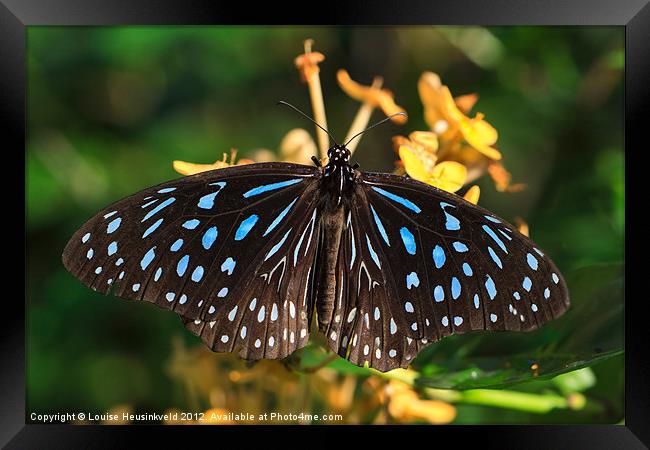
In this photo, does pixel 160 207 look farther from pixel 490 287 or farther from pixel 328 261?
pixel 490 287

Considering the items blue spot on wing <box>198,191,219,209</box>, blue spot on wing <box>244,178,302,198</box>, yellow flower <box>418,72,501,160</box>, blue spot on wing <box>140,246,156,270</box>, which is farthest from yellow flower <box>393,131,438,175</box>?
blue spot on wing <box>140,246,156,270</box>

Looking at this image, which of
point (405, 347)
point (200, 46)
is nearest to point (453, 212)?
point (405, 347)

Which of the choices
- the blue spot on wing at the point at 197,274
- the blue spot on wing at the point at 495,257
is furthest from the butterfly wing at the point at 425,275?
the blue spot on wing at the point at 197,274

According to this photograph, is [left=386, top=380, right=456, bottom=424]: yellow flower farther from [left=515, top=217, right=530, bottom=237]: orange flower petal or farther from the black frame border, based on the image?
[left=515, top=217, right=530, bottom=237]: orange flower petal

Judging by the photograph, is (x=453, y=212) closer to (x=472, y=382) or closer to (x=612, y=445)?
(x=472, y=382)

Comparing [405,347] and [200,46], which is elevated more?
[200,46]

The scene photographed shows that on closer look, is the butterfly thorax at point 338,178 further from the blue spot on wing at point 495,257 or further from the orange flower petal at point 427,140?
the blue spot on wing at point 495,257
